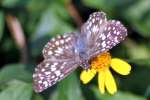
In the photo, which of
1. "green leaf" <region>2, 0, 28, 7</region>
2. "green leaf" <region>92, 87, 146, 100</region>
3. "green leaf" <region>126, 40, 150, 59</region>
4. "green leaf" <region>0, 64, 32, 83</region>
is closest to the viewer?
"green leaf" <region>0, 64, 32, 83</region>

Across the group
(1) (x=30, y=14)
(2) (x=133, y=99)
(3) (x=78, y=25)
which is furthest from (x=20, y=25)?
(2) (x=133, y=99)

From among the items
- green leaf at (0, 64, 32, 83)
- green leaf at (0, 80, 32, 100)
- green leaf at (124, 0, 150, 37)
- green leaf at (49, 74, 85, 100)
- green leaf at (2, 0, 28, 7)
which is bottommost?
green leaf at (49, 74, 85, 100)

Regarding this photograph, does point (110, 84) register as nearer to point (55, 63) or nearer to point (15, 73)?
point (55, 63)

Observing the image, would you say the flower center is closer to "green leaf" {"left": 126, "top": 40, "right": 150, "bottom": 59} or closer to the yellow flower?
the yellow flower

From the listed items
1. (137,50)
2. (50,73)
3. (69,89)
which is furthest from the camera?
(137,50)

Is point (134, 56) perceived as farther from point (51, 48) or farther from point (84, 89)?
point (51, 48)

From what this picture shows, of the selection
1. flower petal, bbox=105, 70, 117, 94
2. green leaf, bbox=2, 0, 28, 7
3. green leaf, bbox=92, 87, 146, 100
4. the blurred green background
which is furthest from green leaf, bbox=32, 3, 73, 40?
flower petal, bbox=105, 70, 117, 94

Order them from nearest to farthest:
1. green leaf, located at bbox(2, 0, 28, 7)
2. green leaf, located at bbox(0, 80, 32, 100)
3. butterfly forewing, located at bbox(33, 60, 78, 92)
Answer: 1. butterfly forewing, located at bbox(33, 60, 78, 92)
2. green leaf, located at bbox(0, 80, 32, 100)
3. green leaf, located at bbox(2, 0, 28, 7)

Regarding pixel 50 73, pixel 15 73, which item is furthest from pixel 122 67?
pixel 15 73
